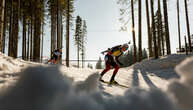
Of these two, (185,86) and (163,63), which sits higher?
(185,86)

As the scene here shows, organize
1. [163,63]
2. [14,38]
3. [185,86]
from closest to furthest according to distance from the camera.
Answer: [185,86] < [163,63] < [14,38]

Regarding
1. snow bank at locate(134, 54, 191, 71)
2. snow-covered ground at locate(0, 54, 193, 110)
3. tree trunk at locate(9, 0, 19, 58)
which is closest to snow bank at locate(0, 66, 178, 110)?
snow-covered ground at locate(0, 54, 193, 110)

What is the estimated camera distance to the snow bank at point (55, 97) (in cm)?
69

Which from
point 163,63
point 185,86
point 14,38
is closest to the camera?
point 185,86

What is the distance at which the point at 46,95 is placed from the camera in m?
0.71

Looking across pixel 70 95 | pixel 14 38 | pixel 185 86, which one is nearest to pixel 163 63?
pixel 185 86

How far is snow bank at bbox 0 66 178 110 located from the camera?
0.69 metres

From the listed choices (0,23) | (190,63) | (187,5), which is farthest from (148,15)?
(190,63)

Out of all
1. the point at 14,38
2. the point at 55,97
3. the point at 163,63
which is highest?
the point at 14,38

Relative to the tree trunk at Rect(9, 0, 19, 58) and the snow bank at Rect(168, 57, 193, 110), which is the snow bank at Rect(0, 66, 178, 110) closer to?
the snow bank at Rect(168, 57, 193, 110)

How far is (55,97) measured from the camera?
2.32ft

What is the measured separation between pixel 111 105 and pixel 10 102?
488 millimetres

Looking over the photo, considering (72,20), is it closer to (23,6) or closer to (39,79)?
(23,6)

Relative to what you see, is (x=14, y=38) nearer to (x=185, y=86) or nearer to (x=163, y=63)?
(x=163, y=63)
